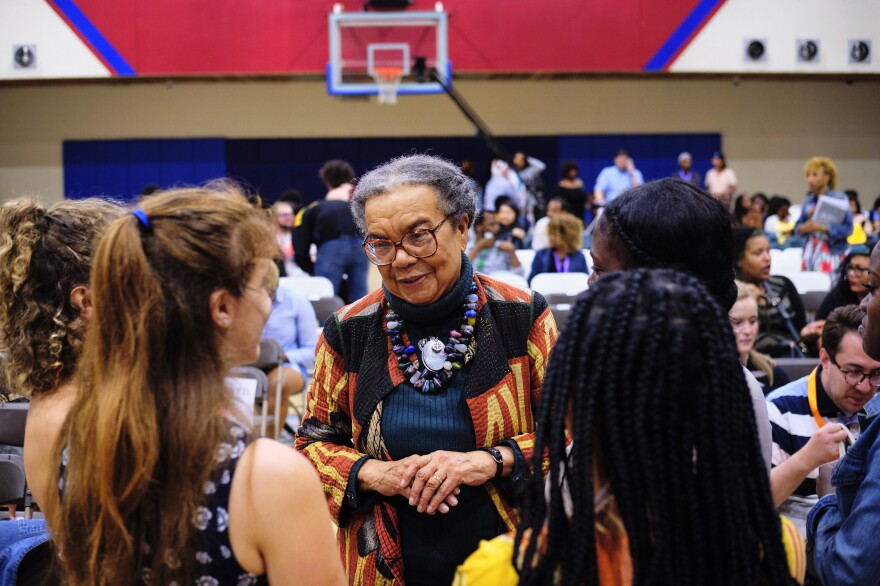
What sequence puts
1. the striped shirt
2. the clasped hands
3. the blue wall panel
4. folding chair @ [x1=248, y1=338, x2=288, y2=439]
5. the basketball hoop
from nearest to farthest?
the clasped hands, the striped shirt, folding chair @ [x1=248, y1=338, x2=288, y2=439], the basketball hoop, the blue wall panel

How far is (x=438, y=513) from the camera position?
6.04 feet

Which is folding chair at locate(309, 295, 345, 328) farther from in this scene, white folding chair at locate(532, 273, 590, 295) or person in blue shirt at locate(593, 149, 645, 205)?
person in blue shirt at locate(593, 149, 645, 205)

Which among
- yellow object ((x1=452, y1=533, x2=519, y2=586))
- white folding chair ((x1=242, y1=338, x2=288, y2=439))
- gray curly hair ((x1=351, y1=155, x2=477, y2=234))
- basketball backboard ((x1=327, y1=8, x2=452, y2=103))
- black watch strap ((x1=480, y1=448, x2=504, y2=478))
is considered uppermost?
basketball backboard ((x1=327, y1=8, x2=452, y2=103))

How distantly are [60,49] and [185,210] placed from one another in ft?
40.1

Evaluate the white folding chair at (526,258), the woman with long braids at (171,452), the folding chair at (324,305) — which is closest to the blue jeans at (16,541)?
the woman with long braids at (171,452)

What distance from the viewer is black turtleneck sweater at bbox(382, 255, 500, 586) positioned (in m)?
1.83

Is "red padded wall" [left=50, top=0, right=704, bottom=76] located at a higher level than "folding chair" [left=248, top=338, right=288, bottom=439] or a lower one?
higher

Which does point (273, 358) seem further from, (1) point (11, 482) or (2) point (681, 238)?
(2) point (681, 238)

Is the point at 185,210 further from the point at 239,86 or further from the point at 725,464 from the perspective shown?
the point at 239,86

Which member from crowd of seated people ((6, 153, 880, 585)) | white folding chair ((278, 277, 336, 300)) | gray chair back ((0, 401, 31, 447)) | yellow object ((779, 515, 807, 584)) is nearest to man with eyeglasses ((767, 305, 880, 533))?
crowd of seated people ((6, 153, 880, 585))

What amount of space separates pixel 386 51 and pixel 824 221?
6206 millimetres

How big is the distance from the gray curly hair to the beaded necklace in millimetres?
224

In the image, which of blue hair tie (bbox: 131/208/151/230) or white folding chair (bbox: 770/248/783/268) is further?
white folding chair (bbox: 770/248/783/268)

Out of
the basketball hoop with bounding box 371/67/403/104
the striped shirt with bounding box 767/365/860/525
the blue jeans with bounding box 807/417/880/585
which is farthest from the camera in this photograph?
the basketball hoop with bounding box 371/67/403/104
